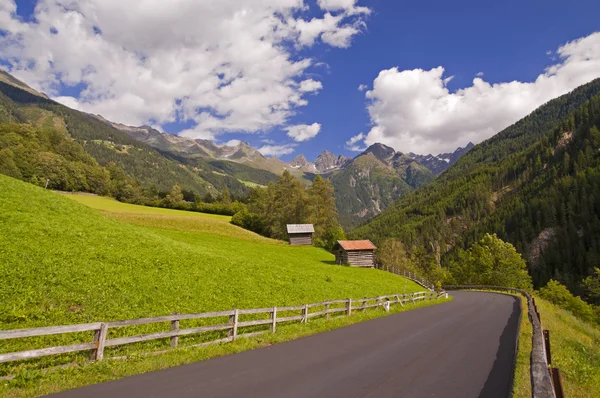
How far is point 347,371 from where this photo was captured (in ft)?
33.9

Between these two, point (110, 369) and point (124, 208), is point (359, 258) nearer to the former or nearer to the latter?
point (110, 369)

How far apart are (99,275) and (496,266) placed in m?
91.7

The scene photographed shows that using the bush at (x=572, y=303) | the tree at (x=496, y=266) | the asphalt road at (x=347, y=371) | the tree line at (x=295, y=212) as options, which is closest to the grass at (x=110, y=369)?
the asphalt road at (x=347, y=371)

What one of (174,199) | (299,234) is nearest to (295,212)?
(299,234)

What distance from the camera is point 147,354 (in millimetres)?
11039

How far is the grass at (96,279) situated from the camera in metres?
13.2

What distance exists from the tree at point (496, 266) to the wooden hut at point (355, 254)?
4096 centimetres

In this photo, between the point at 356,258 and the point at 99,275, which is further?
the point at 356,258

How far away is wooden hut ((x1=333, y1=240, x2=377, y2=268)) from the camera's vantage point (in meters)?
61.1

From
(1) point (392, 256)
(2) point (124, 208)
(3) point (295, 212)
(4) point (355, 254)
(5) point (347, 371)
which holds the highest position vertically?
(3) point (295, 212)

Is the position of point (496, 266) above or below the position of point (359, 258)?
below

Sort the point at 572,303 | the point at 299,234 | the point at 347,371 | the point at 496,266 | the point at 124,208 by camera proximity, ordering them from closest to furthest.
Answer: the point at 347,371 → the point at 572,303 → the point at 299,234 → the point at 124,208 → the point at 496,266

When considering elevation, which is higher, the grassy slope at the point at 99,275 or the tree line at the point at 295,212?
the tree line at the point at 295,212

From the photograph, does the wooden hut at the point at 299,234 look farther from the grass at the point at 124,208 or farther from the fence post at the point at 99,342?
the fence post at the point at 99,342
